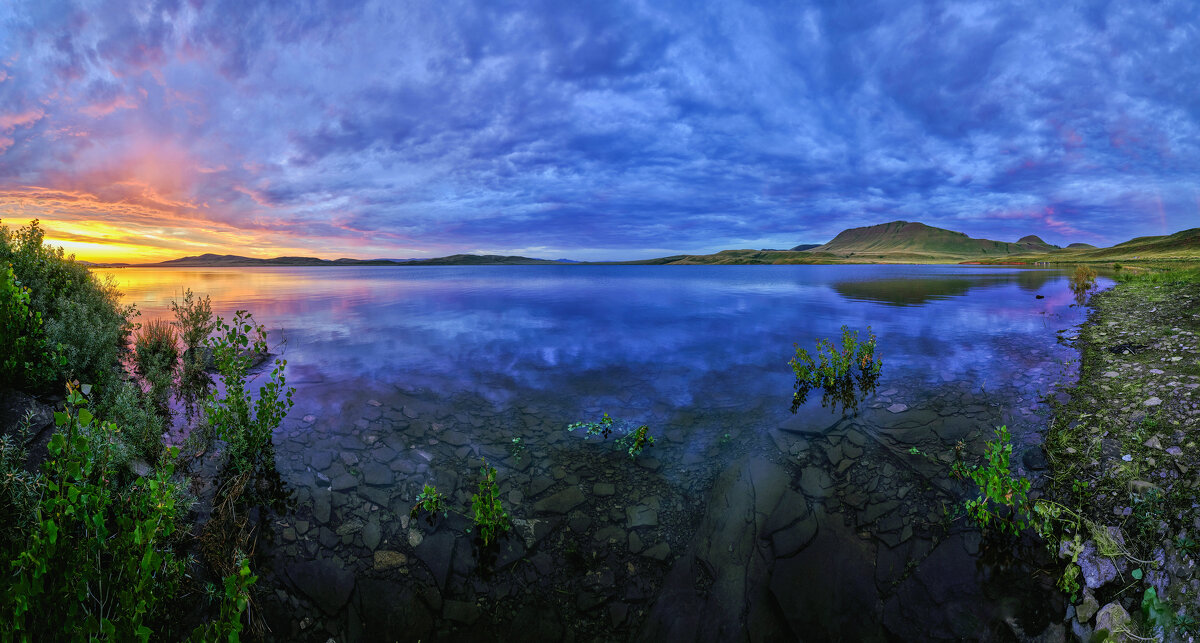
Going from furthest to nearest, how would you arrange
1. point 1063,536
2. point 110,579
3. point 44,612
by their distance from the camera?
1. point 1063,536
2. point 110,579
3. point 44,612

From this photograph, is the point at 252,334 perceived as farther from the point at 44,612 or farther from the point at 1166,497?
the point at 1166,497

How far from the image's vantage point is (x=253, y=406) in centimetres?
1003

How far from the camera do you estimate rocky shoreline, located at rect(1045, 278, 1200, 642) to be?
4.15 metres

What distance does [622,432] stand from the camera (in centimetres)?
932

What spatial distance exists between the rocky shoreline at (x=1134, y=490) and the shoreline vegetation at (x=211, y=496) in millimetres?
20

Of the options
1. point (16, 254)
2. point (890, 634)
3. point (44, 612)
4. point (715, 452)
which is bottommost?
point (890, 634)

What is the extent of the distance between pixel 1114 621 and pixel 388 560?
805 cm

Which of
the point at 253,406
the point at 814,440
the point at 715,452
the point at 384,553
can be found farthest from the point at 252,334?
the point at 814,440

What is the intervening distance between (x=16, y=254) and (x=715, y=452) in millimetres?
18000

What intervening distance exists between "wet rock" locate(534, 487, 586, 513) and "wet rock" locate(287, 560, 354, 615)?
262 centimetres

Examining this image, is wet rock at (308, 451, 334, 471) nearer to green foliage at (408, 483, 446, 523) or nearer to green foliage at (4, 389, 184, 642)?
green foliage at (408, 483, 446, 523)

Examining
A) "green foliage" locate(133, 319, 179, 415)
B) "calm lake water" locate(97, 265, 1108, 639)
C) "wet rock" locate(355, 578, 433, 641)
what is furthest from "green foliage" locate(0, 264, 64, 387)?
"wet rock" locate(355, 578, 433, 641)

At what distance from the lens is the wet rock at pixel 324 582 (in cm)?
517

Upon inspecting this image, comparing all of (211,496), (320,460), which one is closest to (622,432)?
(320,460)
